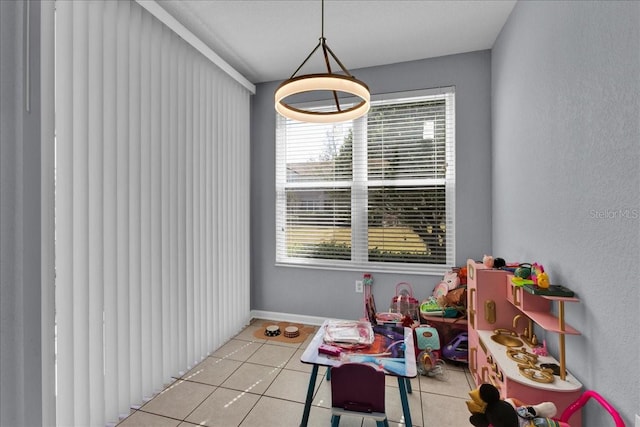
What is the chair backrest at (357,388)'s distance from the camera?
4.87ft

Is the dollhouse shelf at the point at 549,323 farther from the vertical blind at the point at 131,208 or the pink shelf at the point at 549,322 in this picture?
the vertical blind at the point at 131,208

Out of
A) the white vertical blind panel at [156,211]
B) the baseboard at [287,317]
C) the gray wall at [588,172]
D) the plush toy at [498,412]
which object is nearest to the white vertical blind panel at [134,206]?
the white vertical blind panel at [156,211]

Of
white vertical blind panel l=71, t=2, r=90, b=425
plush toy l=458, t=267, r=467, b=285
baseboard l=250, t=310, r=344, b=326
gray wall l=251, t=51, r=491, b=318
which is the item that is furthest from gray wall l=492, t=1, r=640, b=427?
white vertical blind panel l=71, t=2, r=90, b=425

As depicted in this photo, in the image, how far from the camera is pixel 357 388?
1.53 metres

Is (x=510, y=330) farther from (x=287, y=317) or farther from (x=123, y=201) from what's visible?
(x=123, y=201)

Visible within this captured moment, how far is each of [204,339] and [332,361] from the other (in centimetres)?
160

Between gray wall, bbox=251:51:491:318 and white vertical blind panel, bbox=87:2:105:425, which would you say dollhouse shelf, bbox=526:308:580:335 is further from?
white vertical blind panel, bbox=87:2:105:425

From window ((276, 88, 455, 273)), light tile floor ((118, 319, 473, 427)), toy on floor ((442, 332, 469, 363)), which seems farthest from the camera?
window ((276, 88, 455, 273))

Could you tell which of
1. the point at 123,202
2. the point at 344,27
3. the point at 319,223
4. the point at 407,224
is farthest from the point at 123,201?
the point at 407,224

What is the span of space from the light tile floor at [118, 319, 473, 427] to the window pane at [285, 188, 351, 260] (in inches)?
45.8

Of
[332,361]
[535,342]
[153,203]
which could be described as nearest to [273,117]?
[153,203]

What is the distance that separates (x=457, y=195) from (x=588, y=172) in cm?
158

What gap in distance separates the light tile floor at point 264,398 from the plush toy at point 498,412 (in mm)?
842

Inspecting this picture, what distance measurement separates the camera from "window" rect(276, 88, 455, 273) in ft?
9.84
